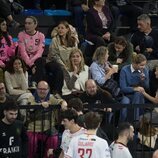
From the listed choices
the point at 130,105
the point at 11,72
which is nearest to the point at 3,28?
the point at 11,72

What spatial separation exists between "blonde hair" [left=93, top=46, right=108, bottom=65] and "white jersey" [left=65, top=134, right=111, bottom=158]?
4.10 metres

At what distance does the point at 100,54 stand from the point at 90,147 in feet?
14.0

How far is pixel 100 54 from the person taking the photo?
1681 cm

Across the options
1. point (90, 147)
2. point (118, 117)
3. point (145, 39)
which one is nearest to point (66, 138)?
point (90, 147)

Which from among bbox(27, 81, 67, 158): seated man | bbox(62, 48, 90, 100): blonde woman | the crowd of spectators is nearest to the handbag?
the crowd of spectators

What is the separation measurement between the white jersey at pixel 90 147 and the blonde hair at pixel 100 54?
410 centimetres

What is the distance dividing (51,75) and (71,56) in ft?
2.08

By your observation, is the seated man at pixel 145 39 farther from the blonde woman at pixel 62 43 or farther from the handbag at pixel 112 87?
the handbag at pixel 112 87

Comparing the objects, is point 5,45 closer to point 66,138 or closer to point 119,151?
point 66,138

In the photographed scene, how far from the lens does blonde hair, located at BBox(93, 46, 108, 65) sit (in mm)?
16734

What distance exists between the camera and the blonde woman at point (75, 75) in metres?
16.5

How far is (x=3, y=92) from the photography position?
15.1 metres

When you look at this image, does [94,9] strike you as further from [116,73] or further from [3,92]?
[3,92]

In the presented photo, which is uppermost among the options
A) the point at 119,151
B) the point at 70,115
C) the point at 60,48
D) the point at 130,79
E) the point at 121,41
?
the point at 121,41
